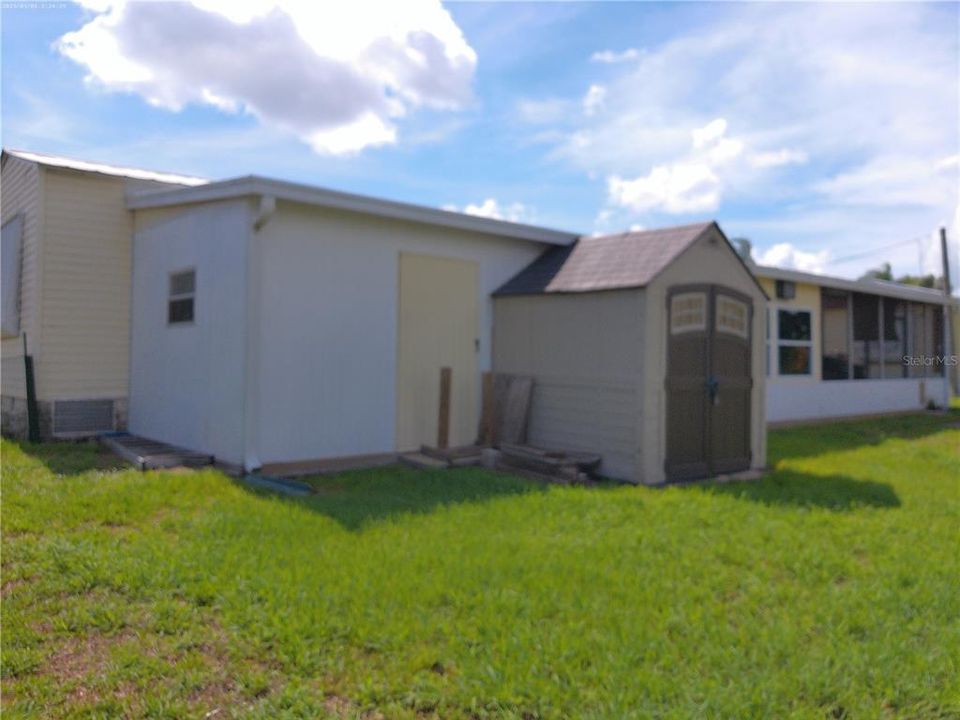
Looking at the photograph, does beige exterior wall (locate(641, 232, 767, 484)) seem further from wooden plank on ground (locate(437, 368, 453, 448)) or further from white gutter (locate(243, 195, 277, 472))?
white gutter (locate(243, 195, 277, 472))

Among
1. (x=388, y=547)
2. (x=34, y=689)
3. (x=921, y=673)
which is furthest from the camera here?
(x=388, y=547)

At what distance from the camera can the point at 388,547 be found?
17.3ft

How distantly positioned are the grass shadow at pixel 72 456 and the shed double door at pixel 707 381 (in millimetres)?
5744

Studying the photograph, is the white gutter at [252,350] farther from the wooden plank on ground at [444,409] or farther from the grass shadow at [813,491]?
the grass shadow at [813,491]

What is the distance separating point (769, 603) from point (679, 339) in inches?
170

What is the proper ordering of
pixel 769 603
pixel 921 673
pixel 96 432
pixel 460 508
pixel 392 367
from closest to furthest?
pixel 921 673
pixel 769 603
pixel 460 508
pixel 392 367
pixel 96 432

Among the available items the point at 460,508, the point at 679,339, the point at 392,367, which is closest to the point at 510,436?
the point at 392,367

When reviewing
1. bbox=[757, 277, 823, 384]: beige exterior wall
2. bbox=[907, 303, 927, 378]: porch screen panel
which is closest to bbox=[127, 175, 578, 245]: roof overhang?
bbox=[757, 277, 823, 384]: beige exterior wall

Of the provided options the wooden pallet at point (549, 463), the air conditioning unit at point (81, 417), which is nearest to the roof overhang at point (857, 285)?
the wooden pallet at point (549, 463)

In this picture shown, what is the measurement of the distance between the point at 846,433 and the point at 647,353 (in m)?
6.88

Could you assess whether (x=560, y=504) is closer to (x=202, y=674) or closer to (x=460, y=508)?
(x=460, y=508)

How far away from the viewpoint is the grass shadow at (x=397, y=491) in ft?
20.6

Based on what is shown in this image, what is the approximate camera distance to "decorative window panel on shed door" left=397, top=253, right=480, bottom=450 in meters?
9.24

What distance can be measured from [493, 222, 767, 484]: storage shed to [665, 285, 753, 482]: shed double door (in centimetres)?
1
